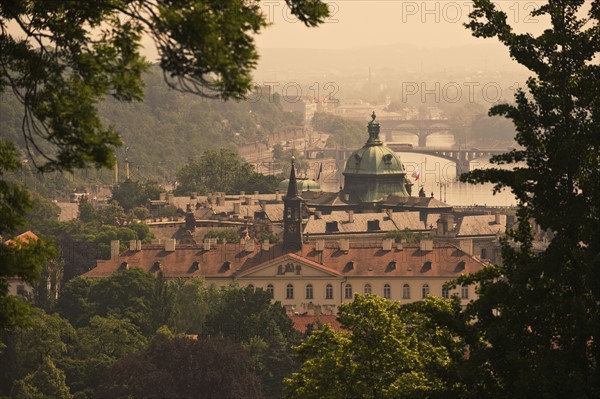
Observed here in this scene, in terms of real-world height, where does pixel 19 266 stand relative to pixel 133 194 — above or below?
below

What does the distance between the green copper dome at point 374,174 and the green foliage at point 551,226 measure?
106106 millimetres

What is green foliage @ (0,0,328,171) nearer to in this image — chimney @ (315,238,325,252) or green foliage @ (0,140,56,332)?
green foliage @ (0,140,56,332)

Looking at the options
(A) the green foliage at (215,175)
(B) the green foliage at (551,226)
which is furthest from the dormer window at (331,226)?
(B) the green foliage at (551,226)

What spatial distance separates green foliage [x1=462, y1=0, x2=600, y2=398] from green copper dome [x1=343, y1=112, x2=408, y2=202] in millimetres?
106106

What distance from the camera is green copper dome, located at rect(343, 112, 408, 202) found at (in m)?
135

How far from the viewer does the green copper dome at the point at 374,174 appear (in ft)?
442

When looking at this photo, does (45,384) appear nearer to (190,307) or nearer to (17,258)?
(190,307)

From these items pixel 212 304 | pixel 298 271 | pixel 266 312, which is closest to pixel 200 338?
pixel 266 312

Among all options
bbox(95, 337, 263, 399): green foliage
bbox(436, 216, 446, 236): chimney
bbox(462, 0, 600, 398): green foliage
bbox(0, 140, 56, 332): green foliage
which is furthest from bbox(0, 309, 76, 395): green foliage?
bbox(436, 216, 446, 236): chimney

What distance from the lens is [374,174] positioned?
136 metres

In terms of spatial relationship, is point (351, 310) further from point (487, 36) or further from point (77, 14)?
point (77, 14)

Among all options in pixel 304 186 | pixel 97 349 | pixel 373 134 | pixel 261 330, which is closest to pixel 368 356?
pixel 97 349

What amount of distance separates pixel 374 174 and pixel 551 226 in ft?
360

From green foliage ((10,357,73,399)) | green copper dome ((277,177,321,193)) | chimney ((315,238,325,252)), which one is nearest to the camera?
green foliage ((10,357,73,399))
